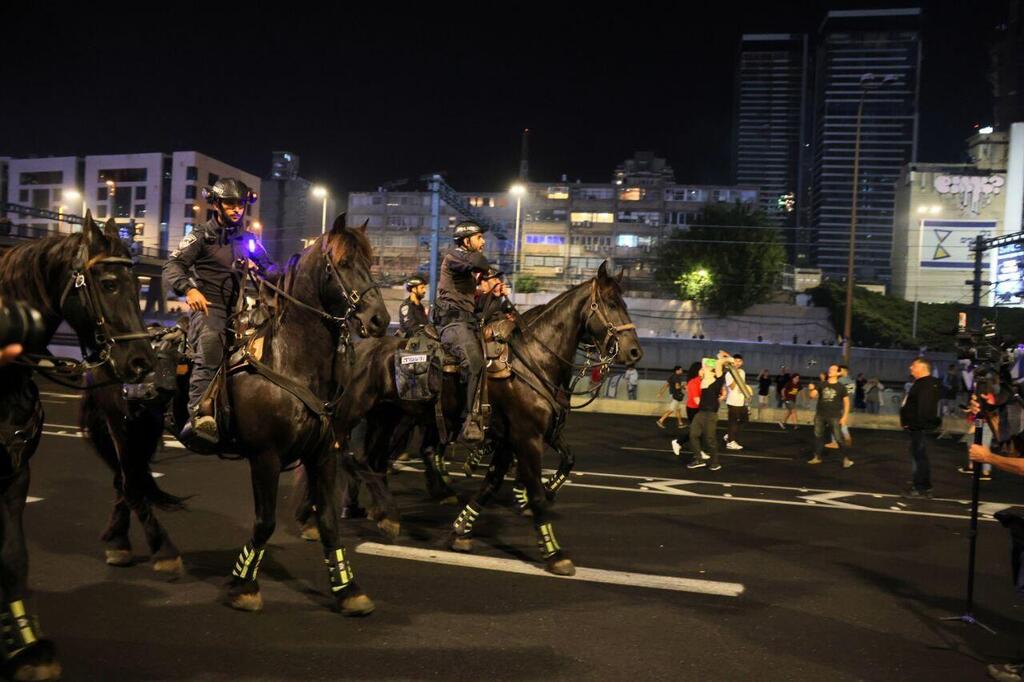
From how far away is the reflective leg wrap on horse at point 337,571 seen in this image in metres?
5.29

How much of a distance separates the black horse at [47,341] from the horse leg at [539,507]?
3.58m

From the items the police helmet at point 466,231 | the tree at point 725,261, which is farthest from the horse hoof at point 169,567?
the tree at point 725,261

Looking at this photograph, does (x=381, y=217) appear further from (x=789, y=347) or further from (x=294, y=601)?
(x=294, y=601)

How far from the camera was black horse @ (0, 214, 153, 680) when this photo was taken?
3.95 m

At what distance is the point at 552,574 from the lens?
21.1 feet

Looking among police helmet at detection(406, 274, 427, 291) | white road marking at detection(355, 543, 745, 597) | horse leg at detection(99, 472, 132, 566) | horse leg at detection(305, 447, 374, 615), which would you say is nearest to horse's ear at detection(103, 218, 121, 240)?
horse leg at detection(305, 447, 374, 615)

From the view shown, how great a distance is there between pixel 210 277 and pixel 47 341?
1763mm

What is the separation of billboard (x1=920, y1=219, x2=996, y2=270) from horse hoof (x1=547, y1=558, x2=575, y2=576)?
60236mm

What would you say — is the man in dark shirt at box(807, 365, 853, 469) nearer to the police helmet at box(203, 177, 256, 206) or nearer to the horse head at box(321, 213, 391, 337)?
the horse head at box(321, 213, 391, 337)

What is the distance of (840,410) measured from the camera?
1533cm

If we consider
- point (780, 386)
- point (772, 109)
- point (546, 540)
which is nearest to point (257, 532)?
point (546, 540)

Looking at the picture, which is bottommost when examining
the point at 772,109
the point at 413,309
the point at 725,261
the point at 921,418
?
the point at 921,418

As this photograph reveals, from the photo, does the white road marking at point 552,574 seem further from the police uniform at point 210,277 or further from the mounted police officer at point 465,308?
the police uniform at point 210,277

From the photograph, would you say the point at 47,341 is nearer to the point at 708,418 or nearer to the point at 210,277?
the point at 210,277
